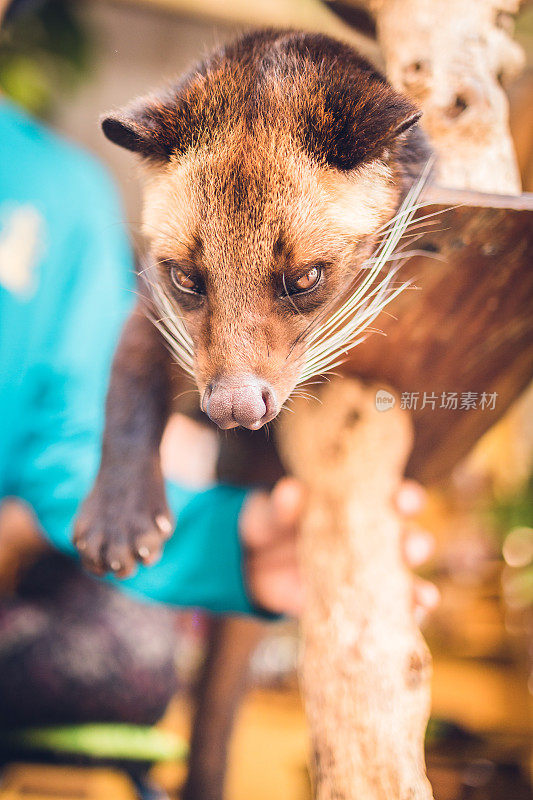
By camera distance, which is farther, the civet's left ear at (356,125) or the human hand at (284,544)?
the human hand at (284,544)

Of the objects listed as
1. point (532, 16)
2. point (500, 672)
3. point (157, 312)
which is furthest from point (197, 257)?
point (500, 672)

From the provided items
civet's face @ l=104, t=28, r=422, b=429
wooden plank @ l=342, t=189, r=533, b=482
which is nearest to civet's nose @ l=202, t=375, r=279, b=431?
civet's face @ l=104, t=28, r=422, b=429

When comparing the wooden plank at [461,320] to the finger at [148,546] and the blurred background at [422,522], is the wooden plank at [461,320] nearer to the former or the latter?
the blurred background at [422,522]

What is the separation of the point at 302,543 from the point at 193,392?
0.16 metres

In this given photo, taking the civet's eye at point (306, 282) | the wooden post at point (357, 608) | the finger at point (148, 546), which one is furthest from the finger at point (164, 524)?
the civet's eye at point (306, 282)

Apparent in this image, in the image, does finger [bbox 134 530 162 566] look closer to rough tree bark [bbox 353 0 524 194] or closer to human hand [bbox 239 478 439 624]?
human hand [bbox 239 478 439 624]

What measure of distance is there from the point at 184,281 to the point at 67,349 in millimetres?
368

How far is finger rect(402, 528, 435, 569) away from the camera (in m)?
0.48

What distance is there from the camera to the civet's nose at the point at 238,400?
359mm

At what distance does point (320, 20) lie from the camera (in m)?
0.46

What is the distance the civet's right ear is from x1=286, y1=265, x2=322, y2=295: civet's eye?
0.12 metres

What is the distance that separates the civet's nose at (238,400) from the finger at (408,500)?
178 millimetres

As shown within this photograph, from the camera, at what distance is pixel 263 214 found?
1.19 feet

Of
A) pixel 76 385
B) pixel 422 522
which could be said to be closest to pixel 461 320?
pixel 422 522
